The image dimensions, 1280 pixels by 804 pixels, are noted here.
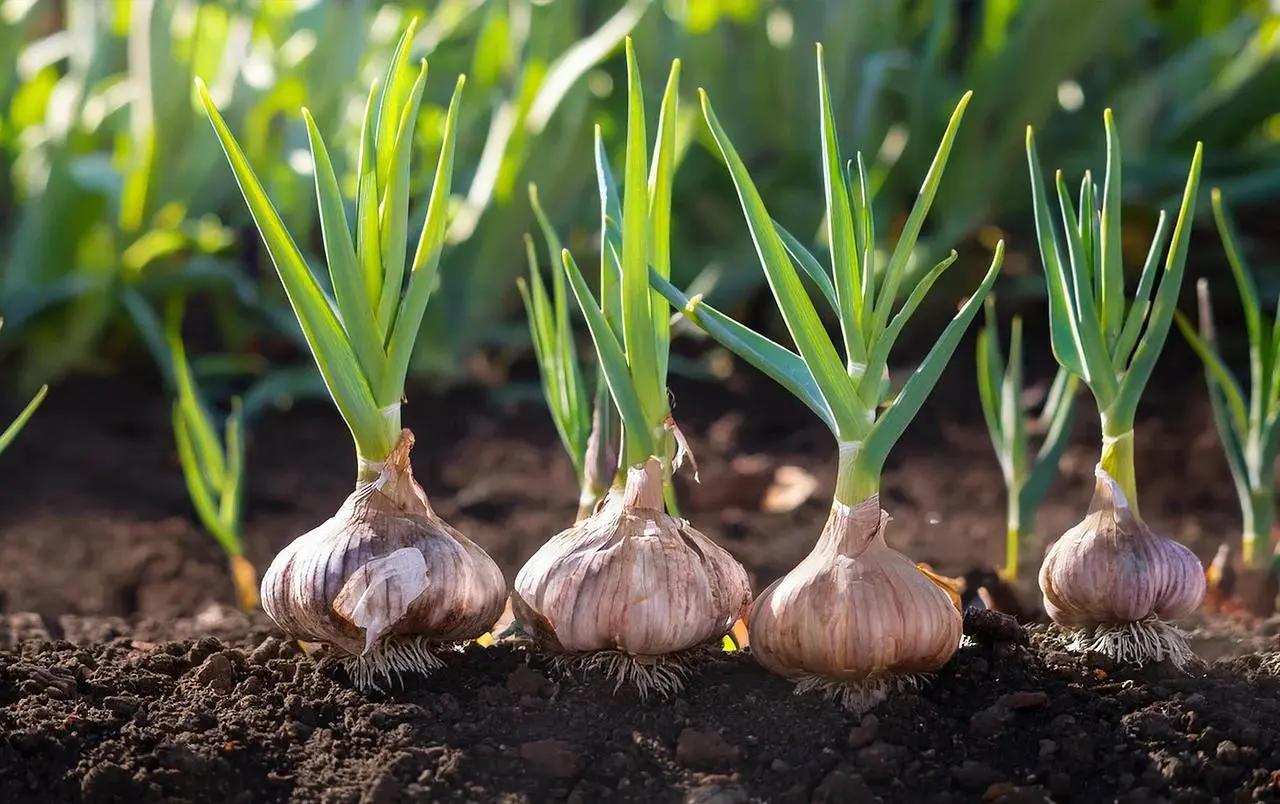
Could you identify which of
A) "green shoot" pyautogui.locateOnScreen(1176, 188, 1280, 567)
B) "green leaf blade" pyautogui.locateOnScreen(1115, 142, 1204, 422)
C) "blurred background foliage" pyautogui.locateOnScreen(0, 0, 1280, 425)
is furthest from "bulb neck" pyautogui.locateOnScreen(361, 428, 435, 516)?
"blurred background foliage" pyautogui.locateOnScreen(0, 0, 1280, 425)

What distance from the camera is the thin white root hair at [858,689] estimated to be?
0.96 meters

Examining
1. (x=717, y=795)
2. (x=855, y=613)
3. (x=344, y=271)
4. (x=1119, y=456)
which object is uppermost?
(x=344, y=271)

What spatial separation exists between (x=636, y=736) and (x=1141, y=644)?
375mm

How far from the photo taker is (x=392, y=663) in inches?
40.1

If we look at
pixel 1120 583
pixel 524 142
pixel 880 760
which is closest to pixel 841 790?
pixel 880 760

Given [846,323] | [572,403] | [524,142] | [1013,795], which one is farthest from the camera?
[524,142]

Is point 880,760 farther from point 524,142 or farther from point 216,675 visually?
point 524,142

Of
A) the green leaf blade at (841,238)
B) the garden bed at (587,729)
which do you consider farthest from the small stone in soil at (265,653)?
the green leaf blade at (841,238)

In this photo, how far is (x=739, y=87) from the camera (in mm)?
2648

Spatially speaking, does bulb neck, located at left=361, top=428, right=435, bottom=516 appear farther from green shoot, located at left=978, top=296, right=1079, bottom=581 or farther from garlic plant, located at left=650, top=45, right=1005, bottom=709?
green shoot, located at left=978, top=296, right=1079, bottom=581

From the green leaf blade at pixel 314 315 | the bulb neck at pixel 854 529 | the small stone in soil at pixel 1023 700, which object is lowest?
the small stone in soil at pixel 1023 700

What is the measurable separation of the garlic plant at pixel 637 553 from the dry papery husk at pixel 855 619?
0.17 feet

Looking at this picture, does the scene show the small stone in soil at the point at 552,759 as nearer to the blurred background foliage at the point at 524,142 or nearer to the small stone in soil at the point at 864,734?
the small stone in soil at the point at 864,734

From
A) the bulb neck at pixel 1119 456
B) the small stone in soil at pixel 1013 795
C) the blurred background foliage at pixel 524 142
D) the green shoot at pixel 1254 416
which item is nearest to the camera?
the small stone in soil at pixel 1013 795
